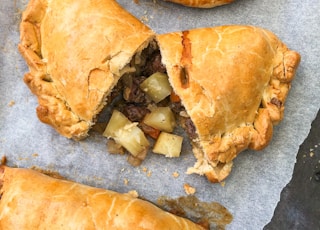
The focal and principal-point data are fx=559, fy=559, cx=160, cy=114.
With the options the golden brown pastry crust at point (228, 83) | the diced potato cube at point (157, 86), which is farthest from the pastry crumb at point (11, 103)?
the golden brown pastry crust at point (228, 83)

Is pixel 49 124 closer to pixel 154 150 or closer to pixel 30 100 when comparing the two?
pixel 30 100

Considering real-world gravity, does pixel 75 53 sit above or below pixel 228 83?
above

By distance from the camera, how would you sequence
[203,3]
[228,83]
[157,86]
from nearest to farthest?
[228,83]
[157,86]
[203,3]

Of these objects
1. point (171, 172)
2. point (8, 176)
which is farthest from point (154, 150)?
point (8, 176)

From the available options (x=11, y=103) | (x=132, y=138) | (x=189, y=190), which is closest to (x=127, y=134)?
(x=132, y=138)

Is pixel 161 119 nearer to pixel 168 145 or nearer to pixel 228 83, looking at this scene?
pixel 168 145

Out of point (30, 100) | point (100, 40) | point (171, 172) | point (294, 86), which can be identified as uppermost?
point (100, 40)

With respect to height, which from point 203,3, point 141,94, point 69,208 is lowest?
point 69,208
